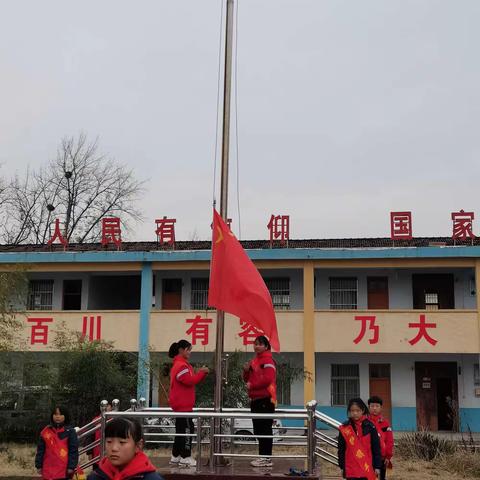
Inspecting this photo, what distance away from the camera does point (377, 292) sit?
942 inches

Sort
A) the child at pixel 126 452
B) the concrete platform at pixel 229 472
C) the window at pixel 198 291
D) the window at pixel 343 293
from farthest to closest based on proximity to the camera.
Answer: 1. the window at pixel 198 291
2. the window at pixel 343 293
3. the concrete platform at pixel 229 472
4. the child at pixel 126 452

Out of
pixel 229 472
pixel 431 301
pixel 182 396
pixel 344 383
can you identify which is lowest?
pixel 229 472

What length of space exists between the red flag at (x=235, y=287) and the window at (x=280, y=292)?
52.4 feet

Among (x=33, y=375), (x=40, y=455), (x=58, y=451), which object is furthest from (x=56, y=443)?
(x=33, y=375)

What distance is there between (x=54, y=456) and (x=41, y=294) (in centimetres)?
1822

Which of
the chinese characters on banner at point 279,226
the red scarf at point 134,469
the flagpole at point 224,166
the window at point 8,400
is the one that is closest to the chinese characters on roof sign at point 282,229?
the chinese characters on banner at point 279,226

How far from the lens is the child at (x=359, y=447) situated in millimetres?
6801

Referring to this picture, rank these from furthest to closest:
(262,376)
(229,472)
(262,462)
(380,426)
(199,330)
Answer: (199,330) → (380,426) → (262,376) → (262,462) → (229,472)

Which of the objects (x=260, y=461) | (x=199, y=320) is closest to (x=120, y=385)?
(x=199, y=320)

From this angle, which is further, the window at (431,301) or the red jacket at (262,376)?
the window at (431,301)

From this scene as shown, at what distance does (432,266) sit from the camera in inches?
875

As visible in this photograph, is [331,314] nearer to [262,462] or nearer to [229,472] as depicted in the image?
[262,462]

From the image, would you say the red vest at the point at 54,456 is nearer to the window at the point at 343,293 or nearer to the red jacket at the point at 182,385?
the red jacket at the point at 182,385

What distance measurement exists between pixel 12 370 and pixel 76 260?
24.8 feet
